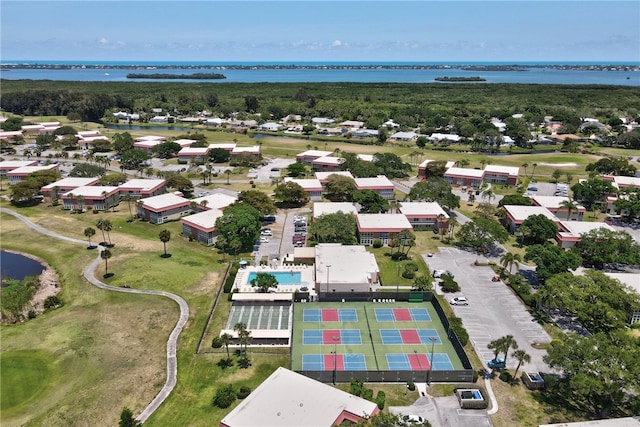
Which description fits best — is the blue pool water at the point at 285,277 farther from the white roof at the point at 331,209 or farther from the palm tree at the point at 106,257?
the palm tree at the point at 106,257

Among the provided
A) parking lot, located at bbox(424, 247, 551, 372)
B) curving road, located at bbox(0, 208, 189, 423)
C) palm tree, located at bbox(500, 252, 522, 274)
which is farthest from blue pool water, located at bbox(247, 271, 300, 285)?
palm tree, located at bbox(500, 252, 522, 274)

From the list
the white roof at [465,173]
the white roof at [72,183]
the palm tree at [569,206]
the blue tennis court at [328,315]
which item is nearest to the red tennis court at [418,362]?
the blue tennis court at [328,315]

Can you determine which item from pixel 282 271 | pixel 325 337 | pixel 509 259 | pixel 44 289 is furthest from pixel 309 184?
pixel 44 289

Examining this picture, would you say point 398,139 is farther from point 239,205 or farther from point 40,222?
point 40,222

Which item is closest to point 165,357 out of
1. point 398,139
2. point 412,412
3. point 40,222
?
point 412,412

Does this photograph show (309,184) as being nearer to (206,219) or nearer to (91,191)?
(206,219)

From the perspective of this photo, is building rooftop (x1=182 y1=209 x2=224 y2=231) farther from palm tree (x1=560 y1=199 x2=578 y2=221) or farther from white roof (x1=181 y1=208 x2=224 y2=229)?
palm tree (x1=560 y1=199 x2=578 y2=221)
